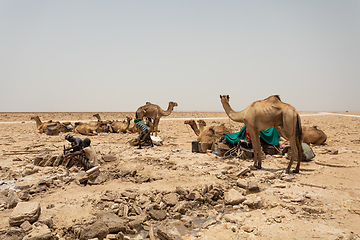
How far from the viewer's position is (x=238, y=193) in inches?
248

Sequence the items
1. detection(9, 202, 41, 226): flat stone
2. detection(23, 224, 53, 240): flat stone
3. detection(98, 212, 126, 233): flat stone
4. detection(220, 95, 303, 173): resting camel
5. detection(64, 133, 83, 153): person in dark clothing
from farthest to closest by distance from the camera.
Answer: detection(64, 133, 83, 153): person in dark clothing → detection(220, 95, 303, 173): resting camel → detection(98, 212, 126, 233): flat stone → detection(9, 202, 41, 226): flat stone → detection(23, 224, 53, 240): flat stone

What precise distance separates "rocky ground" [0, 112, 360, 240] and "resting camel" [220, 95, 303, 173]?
843 mm

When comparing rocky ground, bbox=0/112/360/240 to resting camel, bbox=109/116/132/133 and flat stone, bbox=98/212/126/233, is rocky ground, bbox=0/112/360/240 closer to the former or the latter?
flat stone, bbox=98/212/126/233

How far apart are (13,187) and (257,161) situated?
788 centimetres

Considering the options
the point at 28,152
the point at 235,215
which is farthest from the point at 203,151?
the point at 28,152

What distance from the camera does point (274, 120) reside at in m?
8.50

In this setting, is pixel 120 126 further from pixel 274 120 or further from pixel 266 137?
pixel 274 120

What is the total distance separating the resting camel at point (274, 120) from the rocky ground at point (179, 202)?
0.84 meters

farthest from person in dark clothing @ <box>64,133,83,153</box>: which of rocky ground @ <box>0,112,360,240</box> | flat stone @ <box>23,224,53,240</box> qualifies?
flat stone @ <box>23,224,53,240</box>

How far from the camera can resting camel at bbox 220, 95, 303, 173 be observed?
817 centimetres

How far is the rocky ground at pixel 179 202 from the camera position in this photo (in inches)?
181

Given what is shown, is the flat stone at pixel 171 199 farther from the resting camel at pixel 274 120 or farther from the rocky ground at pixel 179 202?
the resting camel at pixel 274 120

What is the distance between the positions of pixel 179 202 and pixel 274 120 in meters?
4.62

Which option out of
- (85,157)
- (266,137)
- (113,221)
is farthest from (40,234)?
(266,137)
